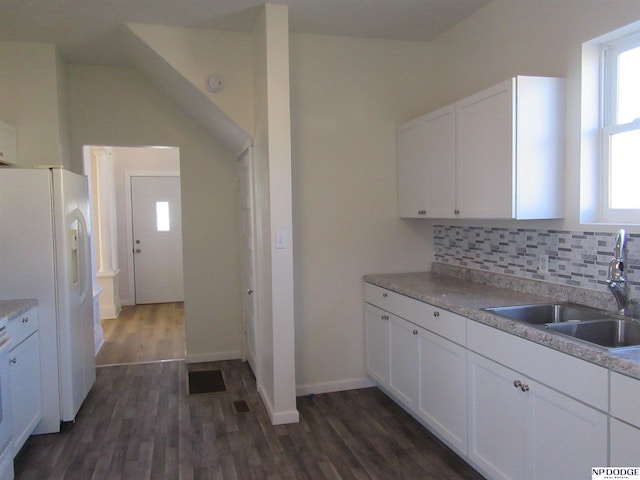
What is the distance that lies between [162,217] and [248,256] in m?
4.21

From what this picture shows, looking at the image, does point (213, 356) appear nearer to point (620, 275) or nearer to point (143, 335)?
point (143, 335)

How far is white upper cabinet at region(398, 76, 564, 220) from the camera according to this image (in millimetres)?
2586

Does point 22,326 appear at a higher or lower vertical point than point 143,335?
higher

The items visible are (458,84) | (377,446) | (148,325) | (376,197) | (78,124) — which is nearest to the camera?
(377,446)

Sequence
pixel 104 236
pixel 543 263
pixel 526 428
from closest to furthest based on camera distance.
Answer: pixel 526 428 → pixel 543 263 → pixel 104 236

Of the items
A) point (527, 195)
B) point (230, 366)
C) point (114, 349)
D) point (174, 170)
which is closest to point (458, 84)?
point (527, 195)

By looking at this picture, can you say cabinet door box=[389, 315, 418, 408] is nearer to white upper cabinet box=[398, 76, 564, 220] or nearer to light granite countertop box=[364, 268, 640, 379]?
light granite countertop box=[364, 268, 640, 379]

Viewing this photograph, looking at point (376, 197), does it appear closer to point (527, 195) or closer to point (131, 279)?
point (527, 195)

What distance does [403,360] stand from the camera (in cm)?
321

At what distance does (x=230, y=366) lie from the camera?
179 inches

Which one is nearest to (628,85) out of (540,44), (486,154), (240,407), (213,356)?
(540,44)

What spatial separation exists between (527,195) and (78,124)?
12.3ft

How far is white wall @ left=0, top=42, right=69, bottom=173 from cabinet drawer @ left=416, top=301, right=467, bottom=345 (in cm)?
299

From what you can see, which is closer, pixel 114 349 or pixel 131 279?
pixel 114 349
